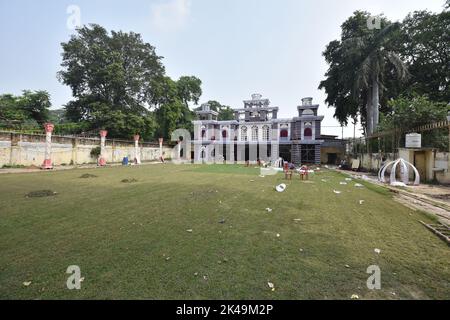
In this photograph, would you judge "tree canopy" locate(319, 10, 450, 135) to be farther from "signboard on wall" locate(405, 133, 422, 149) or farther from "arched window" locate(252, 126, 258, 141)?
"arched window" locate(252, 126, 258, 141)

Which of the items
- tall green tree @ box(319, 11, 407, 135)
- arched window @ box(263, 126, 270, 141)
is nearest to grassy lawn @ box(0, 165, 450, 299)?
tall green tree @ box(319, 11, 407, 135)

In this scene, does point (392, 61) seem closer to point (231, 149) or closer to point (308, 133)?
point (308, 133)

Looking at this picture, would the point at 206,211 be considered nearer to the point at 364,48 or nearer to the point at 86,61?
the point at 364,48

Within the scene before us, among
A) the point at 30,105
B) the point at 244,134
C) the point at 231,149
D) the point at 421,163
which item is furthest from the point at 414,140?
the point at 30,105

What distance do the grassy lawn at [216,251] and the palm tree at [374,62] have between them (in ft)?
55.4

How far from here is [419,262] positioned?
278cm

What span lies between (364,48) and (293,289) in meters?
23.9

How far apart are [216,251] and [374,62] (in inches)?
861

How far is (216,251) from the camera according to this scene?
9.87ft

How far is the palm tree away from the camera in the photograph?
1814 centimetres

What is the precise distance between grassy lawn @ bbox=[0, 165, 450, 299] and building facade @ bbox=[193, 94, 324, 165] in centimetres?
2194

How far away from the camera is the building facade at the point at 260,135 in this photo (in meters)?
26.3

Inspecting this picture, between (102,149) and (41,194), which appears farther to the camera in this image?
(102,149)

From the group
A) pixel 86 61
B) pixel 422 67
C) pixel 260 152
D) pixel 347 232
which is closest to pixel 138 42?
pixel 86 61
